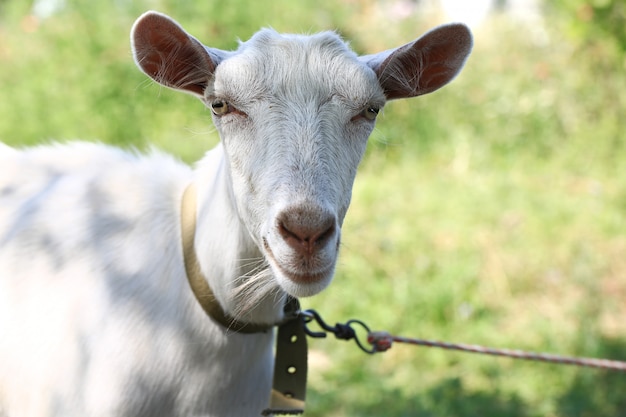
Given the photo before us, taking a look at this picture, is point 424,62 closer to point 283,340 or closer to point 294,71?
point 294,71

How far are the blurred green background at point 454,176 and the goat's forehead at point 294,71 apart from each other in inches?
101

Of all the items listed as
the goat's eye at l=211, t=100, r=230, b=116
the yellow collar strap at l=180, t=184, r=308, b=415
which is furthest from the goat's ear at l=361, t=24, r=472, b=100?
the yellow collar strap at l=180, t=184, r=308, b=415

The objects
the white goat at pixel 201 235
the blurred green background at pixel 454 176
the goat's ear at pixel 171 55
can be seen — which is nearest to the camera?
the white goat at pixel 201 235

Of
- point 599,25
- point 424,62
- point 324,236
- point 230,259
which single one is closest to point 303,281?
point 324,236

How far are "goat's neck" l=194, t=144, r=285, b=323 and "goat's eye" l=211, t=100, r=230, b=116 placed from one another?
15 centimetres

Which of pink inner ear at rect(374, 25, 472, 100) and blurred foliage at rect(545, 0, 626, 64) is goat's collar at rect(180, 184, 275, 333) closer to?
pink inner ear at rect(374, 25, 472, 100)

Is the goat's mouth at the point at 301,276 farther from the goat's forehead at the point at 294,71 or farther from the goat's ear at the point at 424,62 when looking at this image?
the goat's ear at the point at 424,62

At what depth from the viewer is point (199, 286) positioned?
233 cm

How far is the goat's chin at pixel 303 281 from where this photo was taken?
194cm

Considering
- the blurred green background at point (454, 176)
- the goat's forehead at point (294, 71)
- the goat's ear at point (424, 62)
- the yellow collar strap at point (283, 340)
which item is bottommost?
the yellow collar strap at point (283, 340)

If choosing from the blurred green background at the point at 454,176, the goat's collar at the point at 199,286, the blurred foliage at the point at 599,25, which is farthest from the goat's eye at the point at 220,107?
the blurred foliage at the point at 599,25

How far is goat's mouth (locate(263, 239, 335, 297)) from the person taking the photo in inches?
76.0

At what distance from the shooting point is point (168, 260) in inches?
95.3

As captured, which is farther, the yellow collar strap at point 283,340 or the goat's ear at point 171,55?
the yellow collar strap at point 283,340
